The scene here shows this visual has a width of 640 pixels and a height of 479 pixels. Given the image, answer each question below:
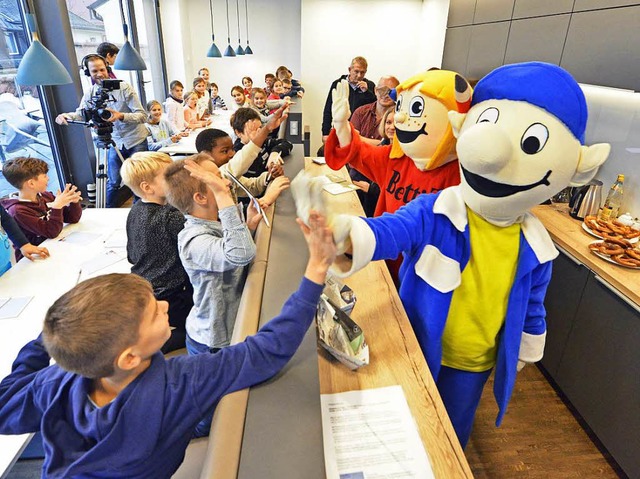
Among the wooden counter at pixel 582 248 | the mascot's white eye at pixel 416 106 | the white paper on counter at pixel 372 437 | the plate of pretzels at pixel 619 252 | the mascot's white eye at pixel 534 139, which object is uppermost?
the mascot's white eye at pixel 416 106

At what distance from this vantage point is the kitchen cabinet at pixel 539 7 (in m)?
2.79

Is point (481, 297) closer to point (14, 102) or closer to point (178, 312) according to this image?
point (178, 312)

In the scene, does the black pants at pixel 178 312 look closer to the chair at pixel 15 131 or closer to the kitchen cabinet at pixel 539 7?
the chair at pixel 15 131

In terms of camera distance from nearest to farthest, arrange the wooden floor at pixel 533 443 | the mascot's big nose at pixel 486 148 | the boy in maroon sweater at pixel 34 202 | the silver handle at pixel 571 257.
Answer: the mascot's big nose at pixel 486 148 < the wooden floor at pixel 533 443 < the silver handle at pixel 571 257 < the boy in maroon sweater at pixel 34 202

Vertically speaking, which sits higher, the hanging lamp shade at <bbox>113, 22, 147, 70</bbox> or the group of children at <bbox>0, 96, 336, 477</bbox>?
the hanging lamp shade at <bbox>113, 22, 147, 70</bbox>

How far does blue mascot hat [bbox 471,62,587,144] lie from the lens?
0.99 m

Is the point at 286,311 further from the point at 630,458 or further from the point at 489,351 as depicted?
the point at 630,458

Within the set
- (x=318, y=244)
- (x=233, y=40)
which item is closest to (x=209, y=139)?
(x=318, y=244)

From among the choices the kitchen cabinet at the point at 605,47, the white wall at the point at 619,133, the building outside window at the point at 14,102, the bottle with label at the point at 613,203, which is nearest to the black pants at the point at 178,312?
the building outside window at the point at 14,102

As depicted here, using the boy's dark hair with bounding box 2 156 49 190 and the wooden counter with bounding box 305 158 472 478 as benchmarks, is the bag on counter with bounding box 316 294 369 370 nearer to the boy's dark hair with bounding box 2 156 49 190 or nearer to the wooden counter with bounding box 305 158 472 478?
the wooden counter with bounding box 305 158 472 478

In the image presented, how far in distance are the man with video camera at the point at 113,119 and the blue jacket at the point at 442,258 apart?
2.67 metres

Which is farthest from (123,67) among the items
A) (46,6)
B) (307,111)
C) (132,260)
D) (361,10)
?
(361,10)

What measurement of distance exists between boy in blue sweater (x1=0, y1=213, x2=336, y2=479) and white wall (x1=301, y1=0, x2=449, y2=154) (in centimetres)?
594

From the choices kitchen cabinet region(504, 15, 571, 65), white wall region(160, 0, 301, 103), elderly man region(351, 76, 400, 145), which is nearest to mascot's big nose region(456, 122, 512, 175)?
elderly man region(351, 76, 400, 145)
